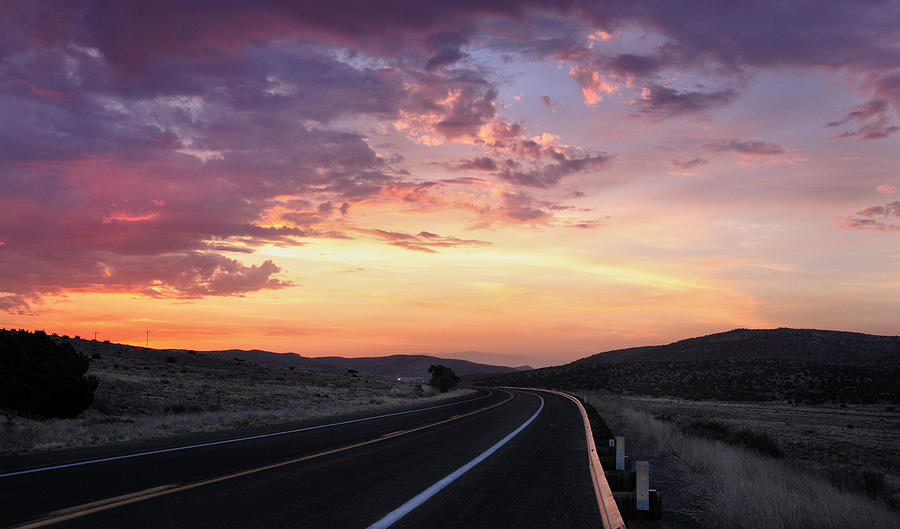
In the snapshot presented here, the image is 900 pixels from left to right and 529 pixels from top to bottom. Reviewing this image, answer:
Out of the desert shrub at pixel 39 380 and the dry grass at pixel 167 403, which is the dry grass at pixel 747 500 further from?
the desert shrub at pixel 39 380

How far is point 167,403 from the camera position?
31609 millimetres

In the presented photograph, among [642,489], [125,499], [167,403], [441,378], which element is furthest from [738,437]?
[441,378]

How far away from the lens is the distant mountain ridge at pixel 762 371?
6662cm

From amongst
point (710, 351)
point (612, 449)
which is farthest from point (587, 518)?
point (710, 351)

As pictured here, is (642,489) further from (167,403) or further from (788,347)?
(788,347)

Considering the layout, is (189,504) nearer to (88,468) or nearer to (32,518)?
(32,518)

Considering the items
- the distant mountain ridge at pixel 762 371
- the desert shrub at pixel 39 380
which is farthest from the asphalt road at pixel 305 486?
the distant mountain ridge at pixel 762 371

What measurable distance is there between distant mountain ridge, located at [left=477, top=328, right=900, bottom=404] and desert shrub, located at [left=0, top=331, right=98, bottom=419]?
60416 millimetres

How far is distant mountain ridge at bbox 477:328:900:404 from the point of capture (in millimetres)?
66625

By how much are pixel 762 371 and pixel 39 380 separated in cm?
8348

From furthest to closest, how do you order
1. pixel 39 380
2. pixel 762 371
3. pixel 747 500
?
pixel 762 371, pixel 39 380, pixel 747 500

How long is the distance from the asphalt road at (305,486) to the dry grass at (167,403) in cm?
320

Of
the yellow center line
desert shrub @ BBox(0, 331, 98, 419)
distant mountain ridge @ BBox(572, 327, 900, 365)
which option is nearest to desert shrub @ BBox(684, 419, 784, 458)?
the yellow center line

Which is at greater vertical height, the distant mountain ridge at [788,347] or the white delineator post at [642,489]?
the distant mountain ridge at [788,347]
